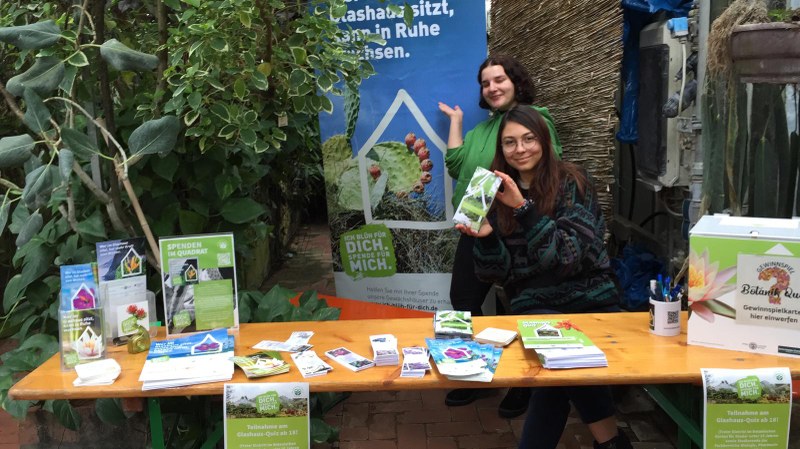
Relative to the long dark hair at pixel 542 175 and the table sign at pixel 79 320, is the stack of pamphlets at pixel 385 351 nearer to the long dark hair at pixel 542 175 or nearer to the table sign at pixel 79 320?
the long dark hair at pixel 542 175

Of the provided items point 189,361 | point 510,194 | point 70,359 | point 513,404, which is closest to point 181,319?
point 189,361

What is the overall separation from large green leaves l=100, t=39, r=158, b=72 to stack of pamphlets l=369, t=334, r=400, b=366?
1.12m

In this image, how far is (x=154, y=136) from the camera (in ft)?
7.27

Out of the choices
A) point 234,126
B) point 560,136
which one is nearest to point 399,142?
point 560,136

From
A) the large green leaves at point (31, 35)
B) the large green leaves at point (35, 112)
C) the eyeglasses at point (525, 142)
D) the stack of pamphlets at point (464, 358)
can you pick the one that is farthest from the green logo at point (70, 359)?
the eyeglasses at point (525, 142)

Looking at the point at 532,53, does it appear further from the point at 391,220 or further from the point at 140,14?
the point at 140,14

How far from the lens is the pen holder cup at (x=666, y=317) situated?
2.10m

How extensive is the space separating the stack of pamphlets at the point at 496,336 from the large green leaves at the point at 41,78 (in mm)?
1530

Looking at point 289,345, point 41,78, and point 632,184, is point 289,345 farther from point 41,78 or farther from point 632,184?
point 632,184

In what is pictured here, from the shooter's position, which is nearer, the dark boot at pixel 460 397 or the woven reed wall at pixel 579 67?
the woven reed wall at pixel 579 67

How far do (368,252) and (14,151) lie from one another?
6.51 ft

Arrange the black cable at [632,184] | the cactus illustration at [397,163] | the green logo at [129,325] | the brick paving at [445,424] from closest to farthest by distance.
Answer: the green logo at [129,325] < the brick paving at [445,424] < the cactus illustration at [397,163] < the black cable at [632,184]

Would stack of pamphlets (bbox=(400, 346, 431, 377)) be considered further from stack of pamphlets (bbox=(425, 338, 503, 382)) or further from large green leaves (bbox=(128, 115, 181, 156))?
large green leaves (bbox=(128, 115, 181, 156))

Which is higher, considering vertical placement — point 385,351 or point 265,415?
point 385,351
